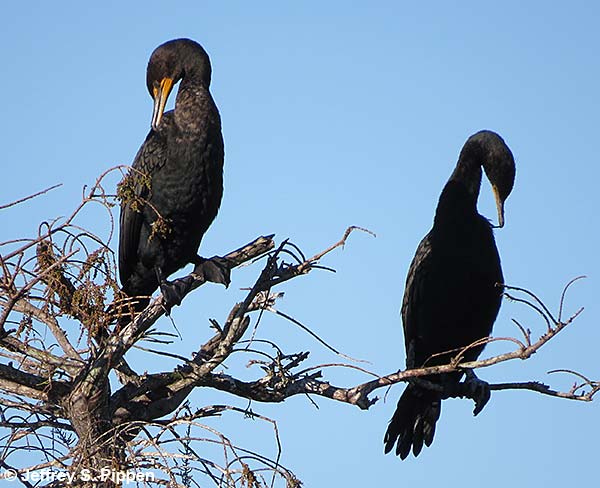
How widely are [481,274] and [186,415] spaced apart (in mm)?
2197

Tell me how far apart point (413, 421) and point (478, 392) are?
0.52m

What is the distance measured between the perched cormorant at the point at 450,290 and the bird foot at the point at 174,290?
1287 millimetres

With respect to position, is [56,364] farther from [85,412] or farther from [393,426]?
[393,426]

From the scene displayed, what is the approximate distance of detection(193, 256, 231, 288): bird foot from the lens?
4979 millimetres

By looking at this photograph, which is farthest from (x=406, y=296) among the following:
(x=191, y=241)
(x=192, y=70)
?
(x=192, y=70)

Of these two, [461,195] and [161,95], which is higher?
[161,95]

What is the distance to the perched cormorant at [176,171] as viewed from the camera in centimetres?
515

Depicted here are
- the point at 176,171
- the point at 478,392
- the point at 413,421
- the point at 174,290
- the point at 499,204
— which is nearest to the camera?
the point at 174,290

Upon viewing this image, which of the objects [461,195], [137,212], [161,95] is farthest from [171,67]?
[461,195]

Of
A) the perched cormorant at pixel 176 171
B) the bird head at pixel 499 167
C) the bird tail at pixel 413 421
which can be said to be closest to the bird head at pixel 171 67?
the perched cormorant at pixel 176 171

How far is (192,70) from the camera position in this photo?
534cm

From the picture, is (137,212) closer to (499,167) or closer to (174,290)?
(174,290)

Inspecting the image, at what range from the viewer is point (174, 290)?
4988 mm

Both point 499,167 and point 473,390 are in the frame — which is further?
point 499,167
